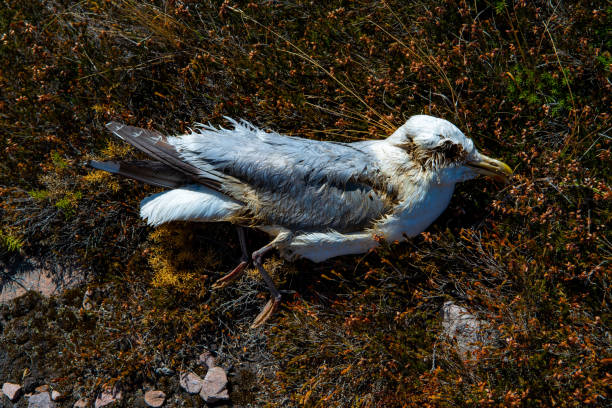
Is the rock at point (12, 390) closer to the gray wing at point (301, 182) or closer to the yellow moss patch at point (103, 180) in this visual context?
the yellow moss patch at point (103, 180)

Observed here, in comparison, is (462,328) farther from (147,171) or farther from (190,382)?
(147,171)

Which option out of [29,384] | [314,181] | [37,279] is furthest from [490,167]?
[29,384]

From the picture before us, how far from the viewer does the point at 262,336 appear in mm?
4953

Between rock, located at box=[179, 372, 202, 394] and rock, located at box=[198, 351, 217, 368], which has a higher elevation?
rock, located at box=[198, 351, 217, 368]

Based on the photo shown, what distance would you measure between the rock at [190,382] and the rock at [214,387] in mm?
55

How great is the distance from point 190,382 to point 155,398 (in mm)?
384

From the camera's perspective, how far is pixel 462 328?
4.43 metres

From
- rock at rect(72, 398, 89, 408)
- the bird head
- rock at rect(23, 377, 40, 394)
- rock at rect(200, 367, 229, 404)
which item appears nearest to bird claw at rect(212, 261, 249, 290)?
rock at rect(200, 367, 229, 404)

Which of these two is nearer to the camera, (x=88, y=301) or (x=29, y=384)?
(x=29, y=384)

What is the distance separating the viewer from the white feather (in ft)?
14.7

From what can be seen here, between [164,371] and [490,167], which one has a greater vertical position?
[490,167]

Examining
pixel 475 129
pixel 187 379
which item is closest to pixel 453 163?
pixel 475 129

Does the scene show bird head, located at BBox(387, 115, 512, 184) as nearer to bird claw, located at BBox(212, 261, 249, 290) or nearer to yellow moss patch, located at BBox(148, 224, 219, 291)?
bird claw, located at BBox(212, 261, 249, 290)

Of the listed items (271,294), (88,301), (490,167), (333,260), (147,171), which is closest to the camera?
(490,167)
